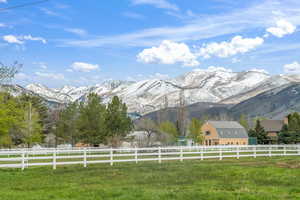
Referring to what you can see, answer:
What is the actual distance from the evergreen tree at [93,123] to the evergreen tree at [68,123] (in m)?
7.12

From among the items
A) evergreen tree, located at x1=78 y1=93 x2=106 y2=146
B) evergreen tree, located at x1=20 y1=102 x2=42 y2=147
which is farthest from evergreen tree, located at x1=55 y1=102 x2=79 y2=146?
evergreen tree, located at x1=20 y1=102 x2=42 y2=147

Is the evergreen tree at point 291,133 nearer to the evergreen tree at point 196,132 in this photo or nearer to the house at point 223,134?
the house at point 223,134

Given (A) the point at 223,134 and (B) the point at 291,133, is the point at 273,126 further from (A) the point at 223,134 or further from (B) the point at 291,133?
(B) the point at 291,133

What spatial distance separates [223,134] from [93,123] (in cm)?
4390

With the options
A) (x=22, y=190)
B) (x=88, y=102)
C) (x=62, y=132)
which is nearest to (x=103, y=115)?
(x=88, y=102)

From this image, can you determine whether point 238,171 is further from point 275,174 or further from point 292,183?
point 292,183

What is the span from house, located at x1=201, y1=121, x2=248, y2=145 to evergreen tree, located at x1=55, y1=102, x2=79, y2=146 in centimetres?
3796

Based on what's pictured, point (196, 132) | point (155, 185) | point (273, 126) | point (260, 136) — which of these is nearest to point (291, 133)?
point (260, 136)

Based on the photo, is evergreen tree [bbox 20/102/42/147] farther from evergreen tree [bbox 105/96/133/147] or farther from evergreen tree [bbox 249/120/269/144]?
evergreen tree [bbox 249/120/269/144]

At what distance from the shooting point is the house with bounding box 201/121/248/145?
95.5 meters

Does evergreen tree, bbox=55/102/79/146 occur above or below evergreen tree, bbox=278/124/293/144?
above

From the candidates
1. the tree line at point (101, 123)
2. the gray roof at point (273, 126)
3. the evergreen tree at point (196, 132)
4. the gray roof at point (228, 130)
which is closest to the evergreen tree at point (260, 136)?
the gray roof at point (228, 130)

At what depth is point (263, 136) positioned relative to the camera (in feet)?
290

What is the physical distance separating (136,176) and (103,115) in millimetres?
43639
